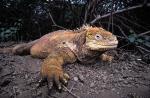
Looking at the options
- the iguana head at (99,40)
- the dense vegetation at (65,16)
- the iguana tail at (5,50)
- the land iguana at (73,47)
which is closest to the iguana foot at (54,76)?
the land iguana at (73,47)

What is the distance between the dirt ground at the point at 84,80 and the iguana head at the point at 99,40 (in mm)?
437

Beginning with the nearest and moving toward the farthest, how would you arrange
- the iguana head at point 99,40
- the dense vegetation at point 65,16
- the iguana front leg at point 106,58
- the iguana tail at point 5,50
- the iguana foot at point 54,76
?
the iguana foot at point 54,76
the iguana head at point 99,40
the iguana front leg at point 106,58
the iguana tail at point 5,50
the dense vegetation at point 65,16

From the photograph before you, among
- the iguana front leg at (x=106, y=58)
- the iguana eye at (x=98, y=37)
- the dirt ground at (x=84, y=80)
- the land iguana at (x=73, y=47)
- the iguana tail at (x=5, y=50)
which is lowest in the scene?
the dirt ground at (x=84, y=80)

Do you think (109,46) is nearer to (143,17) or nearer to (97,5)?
(97,5)

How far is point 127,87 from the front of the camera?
184 inches

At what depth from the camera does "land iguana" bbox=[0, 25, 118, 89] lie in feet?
15.9

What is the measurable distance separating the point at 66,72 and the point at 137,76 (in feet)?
4.18

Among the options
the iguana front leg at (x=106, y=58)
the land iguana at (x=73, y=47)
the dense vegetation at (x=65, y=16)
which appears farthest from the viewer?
the dense vegetation at (x=65, y=16)

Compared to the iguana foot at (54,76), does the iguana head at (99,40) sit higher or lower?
higher

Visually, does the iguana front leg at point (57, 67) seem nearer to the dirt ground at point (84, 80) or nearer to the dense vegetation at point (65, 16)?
the dirt ground at point (84, 80)

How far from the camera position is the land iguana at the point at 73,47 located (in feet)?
15.9

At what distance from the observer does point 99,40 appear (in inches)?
199

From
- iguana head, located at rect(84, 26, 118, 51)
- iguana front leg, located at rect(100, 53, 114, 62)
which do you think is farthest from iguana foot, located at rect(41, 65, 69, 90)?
iguana front leg, located at rect(100, 53, 114, 62)

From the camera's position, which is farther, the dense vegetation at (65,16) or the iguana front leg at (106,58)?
the dense vegetation at (65,16)
